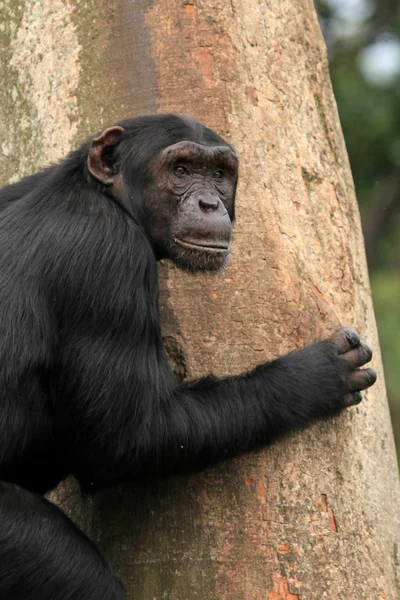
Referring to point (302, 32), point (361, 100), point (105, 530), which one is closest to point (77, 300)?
point (105, 530)

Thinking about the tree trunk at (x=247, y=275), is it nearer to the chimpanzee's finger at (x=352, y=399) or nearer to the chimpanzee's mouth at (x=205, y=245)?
the chimpanzee's finger at (x=352, y=399)

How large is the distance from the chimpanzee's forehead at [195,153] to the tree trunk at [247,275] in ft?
1.18

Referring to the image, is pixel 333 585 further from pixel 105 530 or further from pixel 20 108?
pixel 20 108

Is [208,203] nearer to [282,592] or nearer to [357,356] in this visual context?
[357,356]

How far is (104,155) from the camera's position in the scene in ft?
16.0

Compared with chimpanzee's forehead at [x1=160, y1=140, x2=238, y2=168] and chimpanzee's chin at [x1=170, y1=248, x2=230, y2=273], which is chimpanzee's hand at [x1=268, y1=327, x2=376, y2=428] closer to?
chimpanzee's chin at [x1=170, y1=248, x2=230, y2=273]

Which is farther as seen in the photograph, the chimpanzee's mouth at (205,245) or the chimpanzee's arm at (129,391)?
the chimpanzee's mouth at (205,245)

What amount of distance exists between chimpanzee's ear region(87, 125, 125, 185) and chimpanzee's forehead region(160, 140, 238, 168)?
0.80 ft

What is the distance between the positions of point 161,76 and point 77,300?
5.09ft

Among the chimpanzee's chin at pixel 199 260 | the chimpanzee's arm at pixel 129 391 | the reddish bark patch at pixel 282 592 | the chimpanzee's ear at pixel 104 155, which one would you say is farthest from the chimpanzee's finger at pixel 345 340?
the chimpanzee's ear at pixel 104 155

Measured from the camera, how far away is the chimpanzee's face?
473 cm

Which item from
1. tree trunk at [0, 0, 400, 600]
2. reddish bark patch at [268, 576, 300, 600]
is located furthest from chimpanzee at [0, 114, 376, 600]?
reddish bark patch at [268, 576, 300, 600]

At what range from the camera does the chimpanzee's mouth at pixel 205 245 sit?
15.4 ft

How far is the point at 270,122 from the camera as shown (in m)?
5.46
